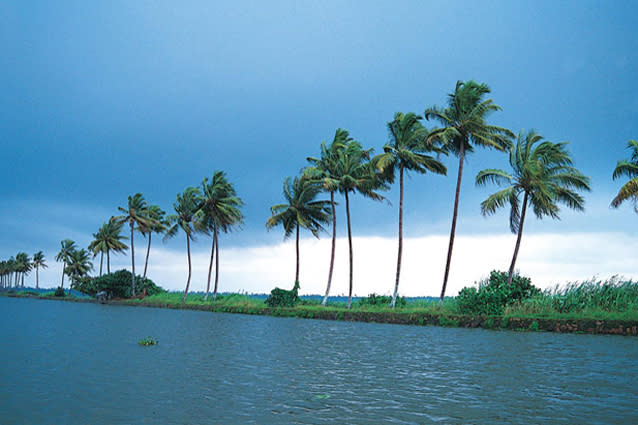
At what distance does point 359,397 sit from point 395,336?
45.1 ft

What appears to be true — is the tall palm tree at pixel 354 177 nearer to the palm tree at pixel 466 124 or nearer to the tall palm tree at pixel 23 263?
the palm tree at pixel 466 124

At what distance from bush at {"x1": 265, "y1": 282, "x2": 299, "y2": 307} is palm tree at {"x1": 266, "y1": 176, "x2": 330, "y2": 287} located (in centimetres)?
140

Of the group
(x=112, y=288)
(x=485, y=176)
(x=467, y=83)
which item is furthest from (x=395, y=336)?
(x=112, y=288)

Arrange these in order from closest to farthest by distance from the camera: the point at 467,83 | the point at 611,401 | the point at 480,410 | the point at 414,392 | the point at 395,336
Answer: the point at 480,410, the point at 611,401, the point at 414,392, the point at 395,336, the point at 467,83

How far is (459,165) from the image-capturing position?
110 feet

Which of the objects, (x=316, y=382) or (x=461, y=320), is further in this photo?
(x=461, y=320)

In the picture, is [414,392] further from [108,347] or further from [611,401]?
[108,347]

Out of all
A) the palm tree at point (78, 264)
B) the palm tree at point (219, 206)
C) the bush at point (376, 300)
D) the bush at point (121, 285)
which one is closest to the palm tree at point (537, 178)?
the bush at point (376, 300)

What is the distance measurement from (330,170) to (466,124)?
1354 centimetres

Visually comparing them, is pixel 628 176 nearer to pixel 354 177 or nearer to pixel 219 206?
pixel 354 177

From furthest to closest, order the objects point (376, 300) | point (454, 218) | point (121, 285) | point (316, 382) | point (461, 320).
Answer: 1. point (121, 285)
2. point (376, 300)
3. point (454, 218)
4. point (461, 320)
5. point (316, 382)

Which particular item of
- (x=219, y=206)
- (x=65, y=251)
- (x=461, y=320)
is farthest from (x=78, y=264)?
(x=461, y=320)

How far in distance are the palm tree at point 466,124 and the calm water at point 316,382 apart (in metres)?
17.4

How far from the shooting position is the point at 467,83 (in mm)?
33656
